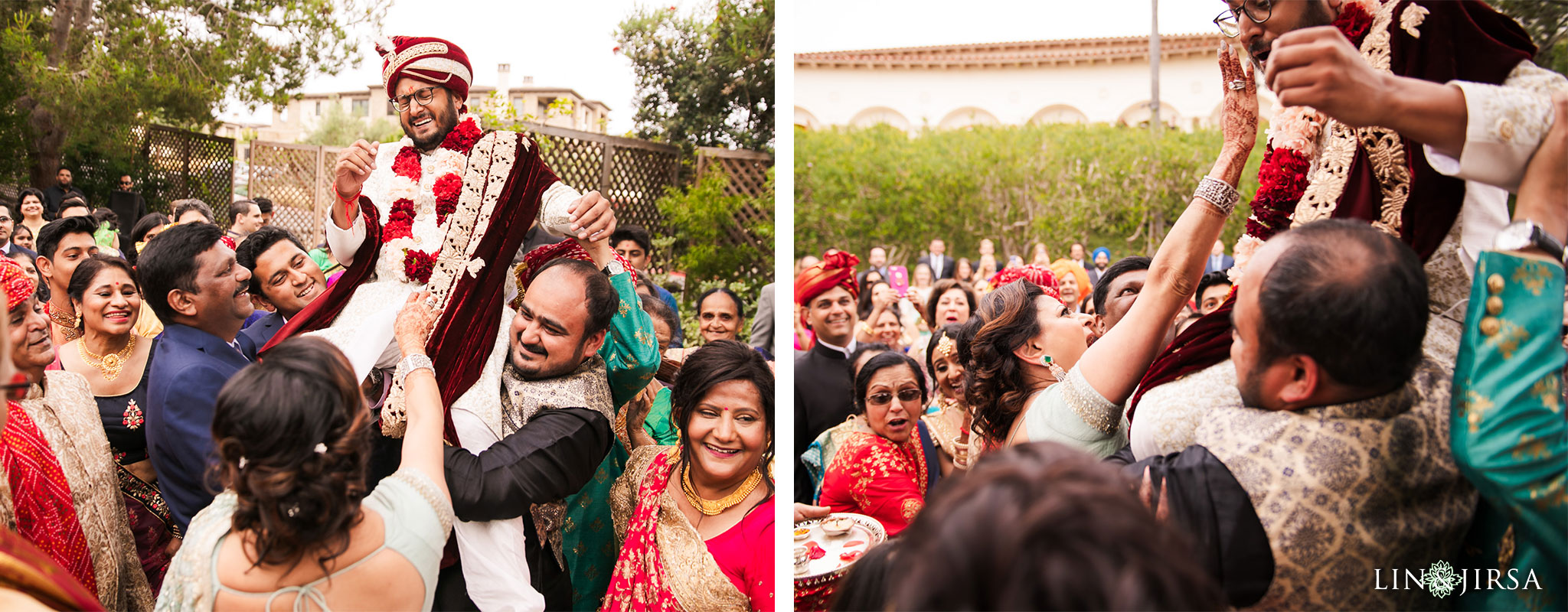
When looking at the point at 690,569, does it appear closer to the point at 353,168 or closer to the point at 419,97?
the point at 353,168

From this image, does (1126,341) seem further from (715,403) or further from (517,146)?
(517,146)

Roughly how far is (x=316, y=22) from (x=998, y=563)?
5.96 metres

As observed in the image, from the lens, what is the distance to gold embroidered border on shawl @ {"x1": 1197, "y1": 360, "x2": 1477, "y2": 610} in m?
1.46

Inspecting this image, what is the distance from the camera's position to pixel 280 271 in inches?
131

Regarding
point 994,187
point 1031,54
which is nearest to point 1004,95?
point 1031,54

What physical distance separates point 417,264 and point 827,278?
248cm

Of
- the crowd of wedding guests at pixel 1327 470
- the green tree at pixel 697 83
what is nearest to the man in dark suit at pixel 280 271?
the crowd of wedding guests at pixel 1327 470

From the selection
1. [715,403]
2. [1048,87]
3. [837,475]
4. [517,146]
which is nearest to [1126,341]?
[715,403]

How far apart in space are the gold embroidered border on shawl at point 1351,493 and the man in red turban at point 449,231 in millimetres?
1887

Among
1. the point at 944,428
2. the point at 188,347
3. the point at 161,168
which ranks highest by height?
the point at 161,168

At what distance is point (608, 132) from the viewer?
8.18 metres

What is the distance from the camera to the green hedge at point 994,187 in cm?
1380

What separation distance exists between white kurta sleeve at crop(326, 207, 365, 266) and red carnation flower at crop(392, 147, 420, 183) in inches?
6.7

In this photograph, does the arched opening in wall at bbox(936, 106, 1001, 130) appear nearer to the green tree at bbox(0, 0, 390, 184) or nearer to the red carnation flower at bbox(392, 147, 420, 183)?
the green tree at bbox(0, 0, 390, 184)
